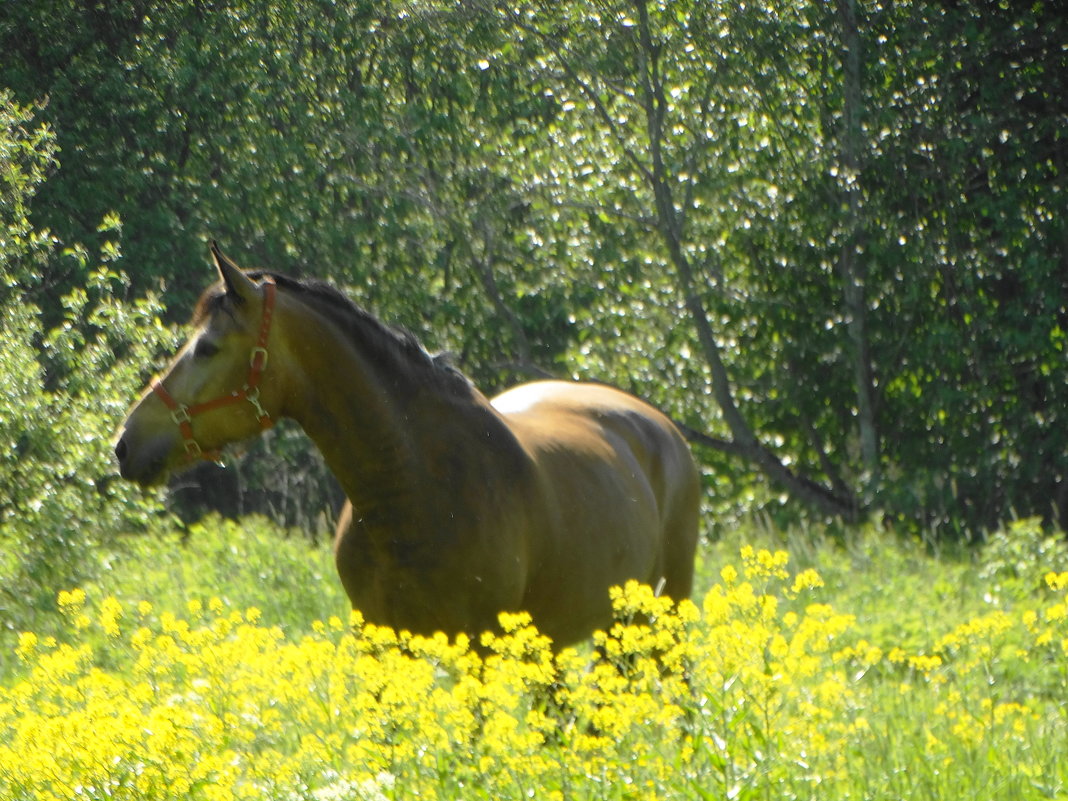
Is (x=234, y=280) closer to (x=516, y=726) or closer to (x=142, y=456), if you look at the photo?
(x=142, y=456)

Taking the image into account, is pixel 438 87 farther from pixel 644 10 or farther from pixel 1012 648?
pixel 1012 648

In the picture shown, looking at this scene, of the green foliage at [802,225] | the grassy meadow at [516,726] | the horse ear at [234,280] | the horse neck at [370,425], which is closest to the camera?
the grassy meadow at [516,726]

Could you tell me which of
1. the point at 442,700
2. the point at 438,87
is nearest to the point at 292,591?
the point at 442,700

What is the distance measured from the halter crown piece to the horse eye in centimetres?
12

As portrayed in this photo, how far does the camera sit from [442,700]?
3.62 metres

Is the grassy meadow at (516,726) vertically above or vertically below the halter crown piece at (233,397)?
below

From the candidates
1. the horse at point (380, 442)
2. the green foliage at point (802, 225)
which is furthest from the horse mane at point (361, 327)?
the green foliage at point (802, 225)

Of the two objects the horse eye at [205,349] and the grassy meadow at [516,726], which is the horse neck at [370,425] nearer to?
the horse eye at [205,349]

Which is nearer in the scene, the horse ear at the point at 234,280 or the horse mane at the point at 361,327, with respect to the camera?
the horse ear at the point at 234,280

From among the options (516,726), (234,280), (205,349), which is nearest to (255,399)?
(205,349)

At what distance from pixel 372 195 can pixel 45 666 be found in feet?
42.8

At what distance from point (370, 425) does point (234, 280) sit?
2.17 ft

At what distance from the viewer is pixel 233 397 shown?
488 cm

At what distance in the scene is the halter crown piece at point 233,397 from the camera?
4852 millimetres
